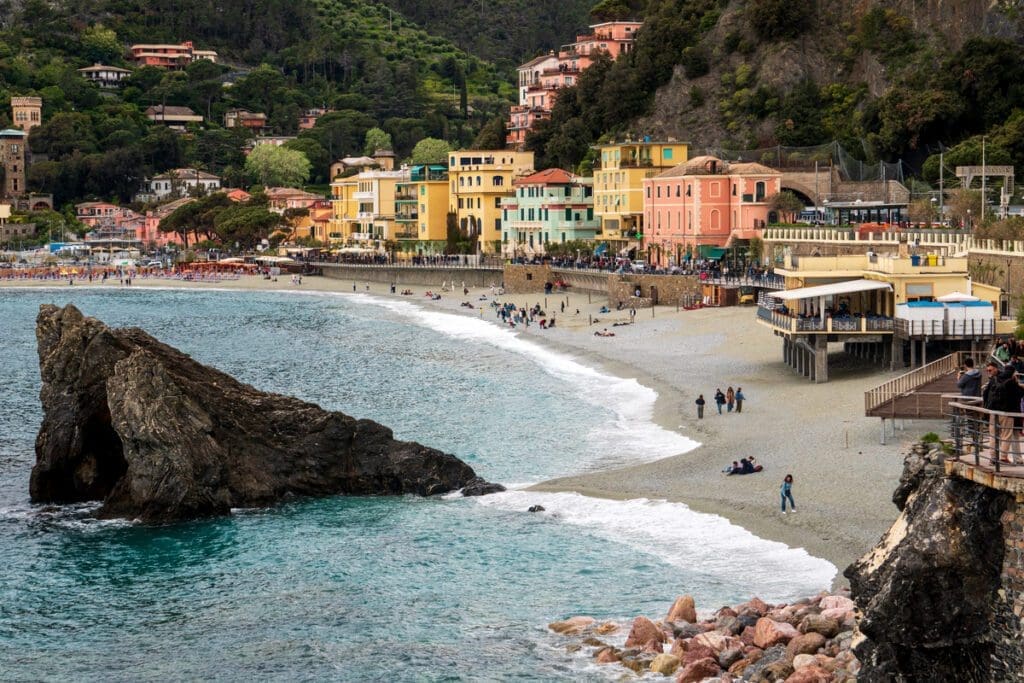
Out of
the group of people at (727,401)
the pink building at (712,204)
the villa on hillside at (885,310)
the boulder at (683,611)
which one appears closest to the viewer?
the boulder at (683,611)

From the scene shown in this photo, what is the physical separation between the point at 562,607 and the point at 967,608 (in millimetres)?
10132

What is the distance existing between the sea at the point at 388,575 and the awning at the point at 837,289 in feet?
18.2

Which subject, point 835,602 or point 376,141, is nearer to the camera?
point 835,602

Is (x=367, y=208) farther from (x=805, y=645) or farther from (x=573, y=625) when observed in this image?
(x=805, y=645)

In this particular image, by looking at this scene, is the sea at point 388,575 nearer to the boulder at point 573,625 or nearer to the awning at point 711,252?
the boulder at point 573,625

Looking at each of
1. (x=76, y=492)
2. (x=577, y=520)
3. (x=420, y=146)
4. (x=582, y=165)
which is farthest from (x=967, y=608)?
(x=420, y=146)

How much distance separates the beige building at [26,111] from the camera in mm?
197250

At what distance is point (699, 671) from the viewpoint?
2089 cm

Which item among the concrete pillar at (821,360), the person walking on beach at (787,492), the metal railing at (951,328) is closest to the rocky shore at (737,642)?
the person walking on beach at (787,492)

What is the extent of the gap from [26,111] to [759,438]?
176720mm

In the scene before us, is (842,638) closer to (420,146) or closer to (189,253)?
(189,253)

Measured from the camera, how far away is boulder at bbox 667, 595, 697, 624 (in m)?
23.2

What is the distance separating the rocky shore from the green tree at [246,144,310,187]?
15592cm

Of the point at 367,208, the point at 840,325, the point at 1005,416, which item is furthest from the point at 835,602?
the point at 367,208
